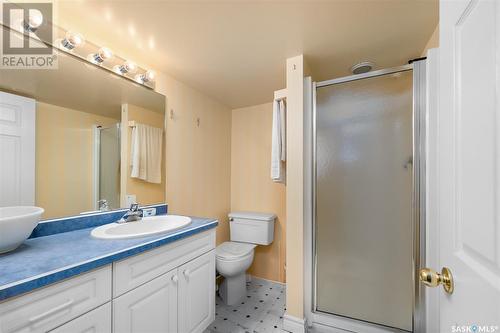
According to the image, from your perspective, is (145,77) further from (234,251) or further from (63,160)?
(234,251)

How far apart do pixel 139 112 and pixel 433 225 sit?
7.44 feet

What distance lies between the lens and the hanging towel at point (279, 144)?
176 cm

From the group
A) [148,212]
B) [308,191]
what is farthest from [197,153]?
[308,191]

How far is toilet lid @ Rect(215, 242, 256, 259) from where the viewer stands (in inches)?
80.2

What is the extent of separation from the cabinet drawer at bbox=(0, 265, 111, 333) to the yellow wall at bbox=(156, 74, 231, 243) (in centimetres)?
106

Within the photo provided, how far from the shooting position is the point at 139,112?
1701 millimetres

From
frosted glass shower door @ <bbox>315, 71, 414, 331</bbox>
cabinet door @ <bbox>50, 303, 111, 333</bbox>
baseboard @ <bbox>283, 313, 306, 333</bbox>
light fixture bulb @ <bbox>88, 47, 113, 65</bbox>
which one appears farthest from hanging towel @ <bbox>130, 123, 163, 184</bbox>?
baseboard @ <bbox>283, 313, 306, 333</bbox>

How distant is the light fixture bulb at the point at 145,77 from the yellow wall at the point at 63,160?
0.49 meters

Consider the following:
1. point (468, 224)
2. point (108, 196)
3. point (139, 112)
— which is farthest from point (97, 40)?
point (468, 224)

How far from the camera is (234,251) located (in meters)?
2.16

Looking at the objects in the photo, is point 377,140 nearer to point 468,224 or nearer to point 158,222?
point 468,224

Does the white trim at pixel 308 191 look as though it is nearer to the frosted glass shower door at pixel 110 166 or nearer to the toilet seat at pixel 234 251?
the toilet seat at pixel 234 251

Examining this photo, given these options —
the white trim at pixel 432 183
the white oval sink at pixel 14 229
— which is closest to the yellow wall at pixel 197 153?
the white oval sink at pixel 14 229

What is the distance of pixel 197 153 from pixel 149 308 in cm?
149
